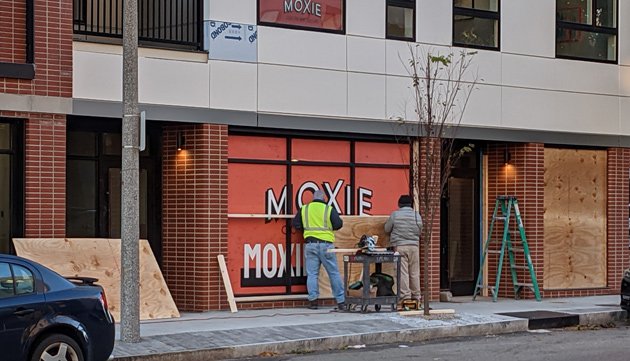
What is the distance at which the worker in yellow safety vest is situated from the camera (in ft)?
59.3

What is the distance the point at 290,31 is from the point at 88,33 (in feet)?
11.1

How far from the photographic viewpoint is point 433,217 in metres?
17.7

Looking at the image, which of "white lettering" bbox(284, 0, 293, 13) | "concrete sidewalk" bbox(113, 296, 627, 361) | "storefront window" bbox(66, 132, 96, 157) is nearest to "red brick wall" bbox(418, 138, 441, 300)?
"concrete sidewalk" bbox(113, 296, 627, 361)

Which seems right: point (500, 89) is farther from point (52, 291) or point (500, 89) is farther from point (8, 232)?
point (52, 291)

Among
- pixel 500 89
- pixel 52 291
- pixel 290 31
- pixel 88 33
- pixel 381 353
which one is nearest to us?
pixel 52 291

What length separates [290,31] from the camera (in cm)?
1853

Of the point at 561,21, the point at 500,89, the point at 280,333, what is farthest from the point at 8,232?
the point at 561,21

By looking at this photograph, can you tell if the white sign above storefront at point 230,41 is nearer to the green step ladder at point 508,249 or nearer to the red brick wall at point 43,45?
the red brick wall at point 43,45

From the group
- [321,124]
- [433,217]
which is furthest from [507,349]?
[321,124]

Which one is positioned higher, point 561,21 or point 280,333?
point 561,21

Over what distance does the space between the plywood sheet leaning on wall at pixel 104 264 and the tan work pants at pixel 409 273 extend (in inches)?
155

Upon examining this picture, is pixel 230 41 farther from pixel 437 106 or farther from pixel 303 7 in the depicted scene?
pixel 437 106

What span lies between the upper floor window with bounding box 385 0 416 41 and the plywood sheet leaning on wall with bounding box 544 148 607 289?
412 centimetres

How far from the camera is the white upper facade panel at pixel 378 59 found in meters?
17.6
